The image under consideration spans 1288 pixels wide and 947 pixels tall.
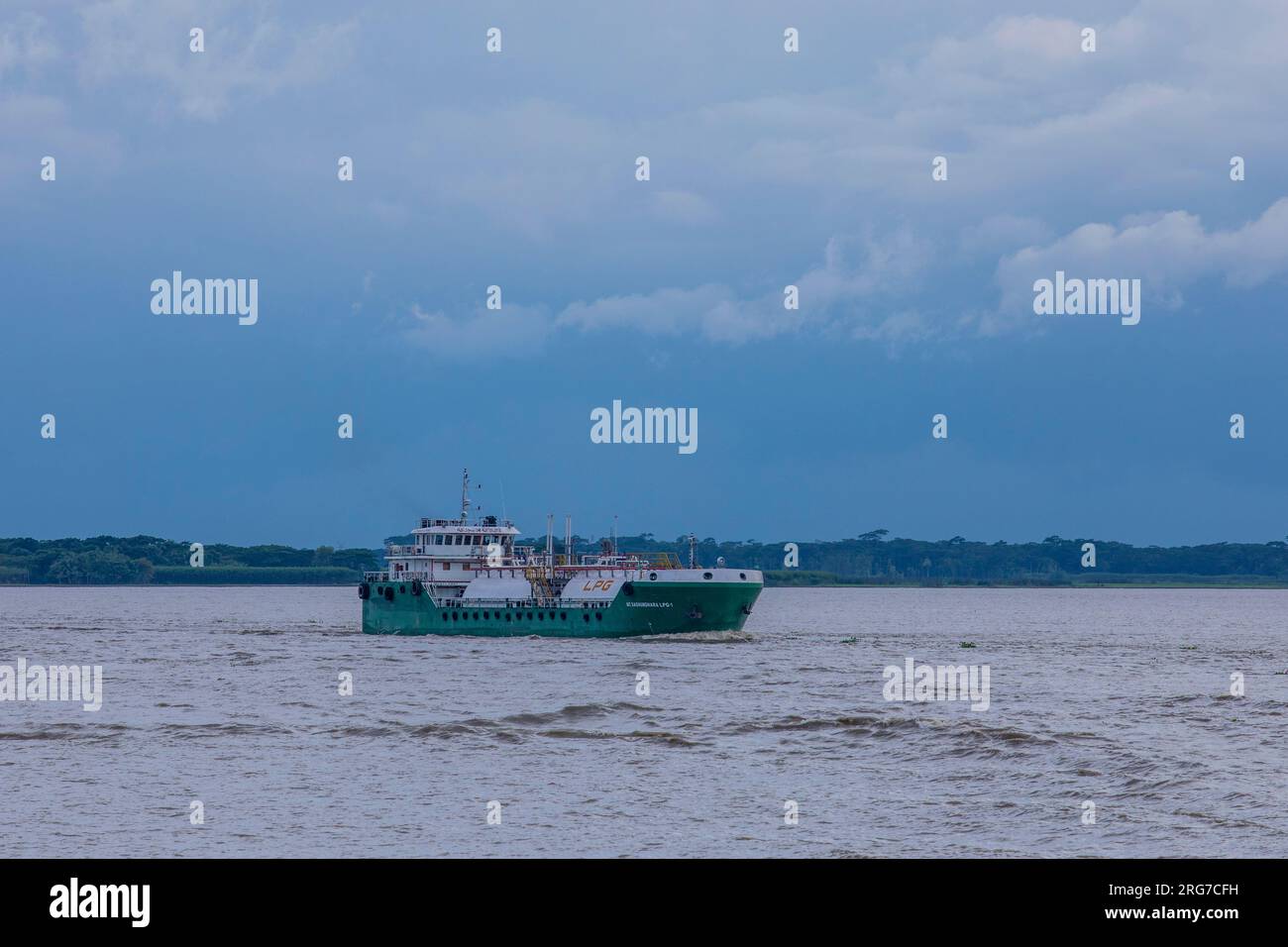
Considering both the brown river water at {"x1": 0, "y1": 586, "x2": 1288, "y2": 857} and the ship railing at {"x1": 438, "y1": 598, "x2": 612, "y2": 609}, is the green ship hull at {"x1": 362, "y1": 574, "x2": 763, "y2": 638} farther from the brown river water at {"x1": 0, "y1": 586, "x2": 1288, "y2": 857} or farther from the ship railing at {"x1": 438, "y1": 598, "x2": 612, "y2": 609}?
the brown river water at {"x1": 0, "y1": 586, "x2": 1288, "y2": 857}

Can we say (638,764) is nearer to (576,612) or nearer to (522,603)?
(576,612)

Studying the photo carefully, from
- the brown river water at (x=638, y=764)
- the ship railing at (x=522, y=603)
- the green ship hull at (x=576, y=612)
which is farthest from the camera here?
the ship railing at (x=522, y=603)

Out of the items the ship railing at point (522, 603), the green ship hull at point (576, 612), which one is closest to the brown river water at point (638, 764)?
the green ship hull at point (576, 612)

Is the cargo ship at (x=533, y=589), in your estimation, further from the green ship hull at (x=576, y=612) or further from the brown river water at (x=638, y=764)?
the brown river water at (x=638, y=764)

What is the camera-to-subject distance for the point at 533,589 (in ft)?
292

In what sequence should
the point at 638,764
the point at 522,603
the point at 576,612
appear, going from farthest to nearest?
the point at 522,603 → the point at 576,612 → the point at 638,764

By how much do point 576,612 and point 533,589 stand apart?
14.5 ft

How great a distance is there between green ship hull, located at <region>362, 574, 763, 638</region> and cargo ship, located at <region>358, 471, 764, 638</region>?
6 cm

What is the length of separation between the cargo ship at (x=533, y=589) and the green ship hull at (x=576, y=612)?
6cm

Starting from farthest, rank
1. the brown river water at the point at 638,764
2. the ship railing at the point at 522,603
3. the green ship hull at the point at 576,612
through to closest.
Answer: the ship railing at the point at 522,603 < the green ship hull at the point at 576,612 < the brown river water at the point at 638,764

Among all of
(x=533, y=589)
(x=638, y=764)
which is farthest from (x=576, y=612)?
(x=638, y=764)

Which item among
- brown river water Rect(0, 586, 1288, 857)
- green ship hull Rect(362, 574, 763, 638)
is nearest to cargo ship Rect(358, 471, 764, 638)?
green ship hull Rect(362, 574, 763, 638)

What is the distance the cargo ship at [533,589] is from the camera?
270ft
